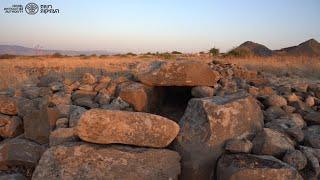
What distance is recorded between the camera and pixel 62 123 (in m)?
6.39

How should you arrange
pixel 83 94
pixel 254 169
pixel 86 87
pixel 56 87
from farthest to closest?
pixel 56 87 < pixel 86 87 < pixel 83 94 < pixel 254 169

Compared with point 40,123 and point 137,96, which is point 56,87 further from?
point 137,96

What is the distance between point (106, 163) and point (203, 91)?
2609 millimetres

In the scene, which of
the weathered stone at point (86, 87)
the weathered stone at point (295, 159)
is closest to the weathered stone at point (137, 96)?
the weathered stone at point (86, 87)

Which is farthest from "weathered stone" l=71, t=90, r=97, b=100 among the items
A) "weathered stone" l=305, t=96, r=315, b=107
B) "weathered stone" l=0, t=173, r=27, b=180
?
"weathered stone" l=305, t=96, r=315, b=107

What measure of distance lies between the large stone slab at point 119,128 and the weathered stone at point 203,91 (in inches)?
74.9

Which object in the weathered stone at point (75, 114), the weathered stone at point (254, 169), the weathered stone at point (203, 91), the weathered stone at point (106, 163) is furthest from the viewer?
the weathered stone at point (203, 91)

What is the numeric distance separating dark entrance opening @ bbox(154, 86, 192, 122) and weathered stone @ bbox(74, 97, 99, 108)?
4.02 ft

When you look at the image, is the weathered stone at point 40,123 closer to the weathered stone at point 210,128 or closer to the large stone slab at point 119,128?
the large stone slab at point 119,128

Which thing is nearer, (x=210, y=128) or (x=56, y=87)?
(x=210, y=128)

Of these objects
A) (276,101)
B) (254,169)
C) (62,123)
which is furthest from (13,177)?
(276,101)

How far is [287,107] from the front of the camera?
23.0ft

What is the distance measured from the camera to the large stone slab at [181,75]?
7.22 meters

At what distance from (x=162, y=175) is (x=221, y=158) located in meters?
0.76
